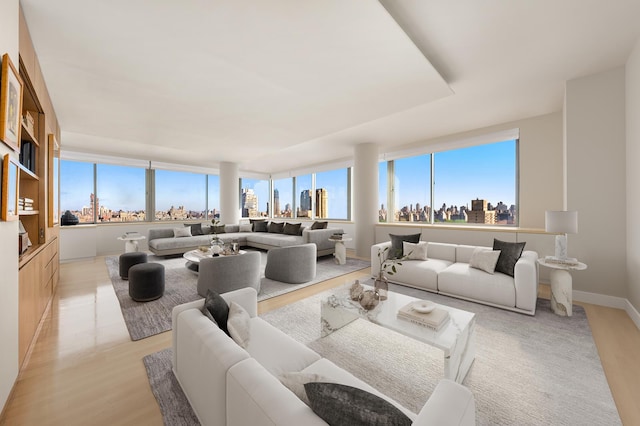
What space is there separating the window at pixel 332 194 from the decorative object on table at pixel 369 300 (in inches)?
226

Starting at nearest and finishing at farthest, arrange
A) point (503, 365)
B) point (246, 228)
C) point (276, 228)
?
point (503, 365), point (276, 228), point (246, 228)

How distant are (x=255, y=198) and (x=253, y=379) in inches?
401

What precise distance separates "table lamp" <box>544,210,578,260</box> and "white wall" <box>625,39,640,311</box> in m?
0.49

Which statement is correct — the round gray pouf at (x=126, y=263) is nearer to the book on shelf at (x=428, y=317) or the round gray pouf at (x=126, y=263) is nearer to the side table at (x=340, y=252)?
the side table at (x=340, y=252)

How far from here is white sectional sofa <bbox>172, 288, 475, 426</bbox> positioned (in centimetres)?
82

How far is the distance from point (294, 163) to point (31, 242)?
674 centimetres

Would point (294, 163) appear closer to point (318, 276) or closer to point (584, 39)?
point (318, 276)

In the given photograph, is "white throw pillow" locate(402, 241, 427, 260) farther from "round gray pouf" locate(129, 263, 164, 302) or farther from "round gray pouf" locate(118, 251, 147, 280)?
"round gray pouf" locate(118, 251, 147, 280)

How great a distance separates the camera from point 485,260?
3.40m

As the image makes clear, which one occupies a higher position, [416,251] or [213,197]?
[213,197]

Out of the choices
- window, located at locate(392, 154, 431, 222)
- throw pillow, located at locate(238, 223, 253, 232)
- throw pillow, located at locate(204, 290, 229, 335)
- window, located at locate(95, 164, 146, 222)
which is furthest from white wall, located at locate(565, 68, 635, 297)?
window, located at locate(95, 164, 146, 222)

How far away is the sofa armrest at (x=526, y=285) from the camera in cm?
285

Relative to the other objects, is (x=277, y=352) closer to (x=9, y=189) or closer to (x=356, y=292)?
(x=356, y=292)

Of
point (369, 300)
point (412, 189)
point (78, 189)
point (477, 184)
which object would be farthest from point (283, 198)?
point (369, 300)
